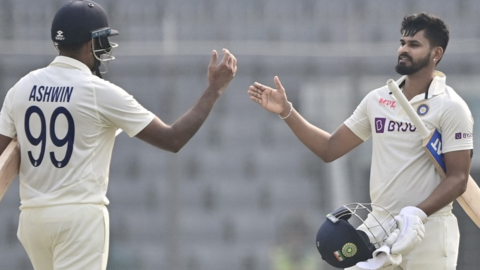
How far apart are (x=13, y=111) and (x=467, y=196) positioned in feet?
7.14

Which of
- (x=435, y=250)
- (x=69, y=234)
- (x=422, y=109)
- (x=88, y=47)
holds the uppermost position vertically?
(x=88, y=47)

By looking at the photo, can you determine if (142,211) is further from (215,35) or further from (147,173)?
(215,35)

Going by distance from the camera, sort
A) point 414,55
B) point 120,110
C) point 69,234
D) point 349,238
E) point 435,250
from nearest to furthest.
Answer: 1. point 69,234
2. point 120,110
3. point 349,238
4. point 435,250
5. point 414,55

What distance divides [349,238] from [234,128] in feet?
13.1

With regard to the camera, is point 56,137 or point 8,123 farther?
point 8,123

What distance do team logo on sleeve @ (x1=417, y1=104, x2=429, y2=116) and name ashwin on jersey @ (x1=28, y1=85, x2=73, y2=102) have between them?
1602 mm

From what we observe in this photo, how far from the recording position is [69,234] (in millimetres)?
3768

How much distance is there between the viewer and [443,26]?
430 cm

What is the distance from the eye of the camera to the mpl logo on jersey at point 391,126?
418cm

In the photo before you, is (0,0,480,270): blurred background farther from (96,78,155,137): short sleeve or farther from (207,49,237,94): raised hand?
(96,78,155,137): short sleeve

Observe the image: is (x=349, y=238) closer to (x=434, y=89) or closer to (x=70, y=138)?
(x=434, y=89)

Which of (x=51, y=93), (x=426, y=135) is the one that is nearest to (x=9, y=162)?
(x=51, y=93)

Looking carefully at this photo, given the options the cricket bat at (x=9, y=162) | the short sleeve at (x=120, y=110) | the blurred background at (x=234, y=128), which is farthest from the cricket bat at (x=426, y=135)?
the blurred background at (x=234, y=128)

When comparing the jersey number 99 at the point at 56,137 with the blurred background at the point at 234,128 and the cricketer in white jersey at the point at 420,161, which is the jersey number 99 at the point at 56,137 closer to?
the cricketer in white jersey at the point at 420,161
